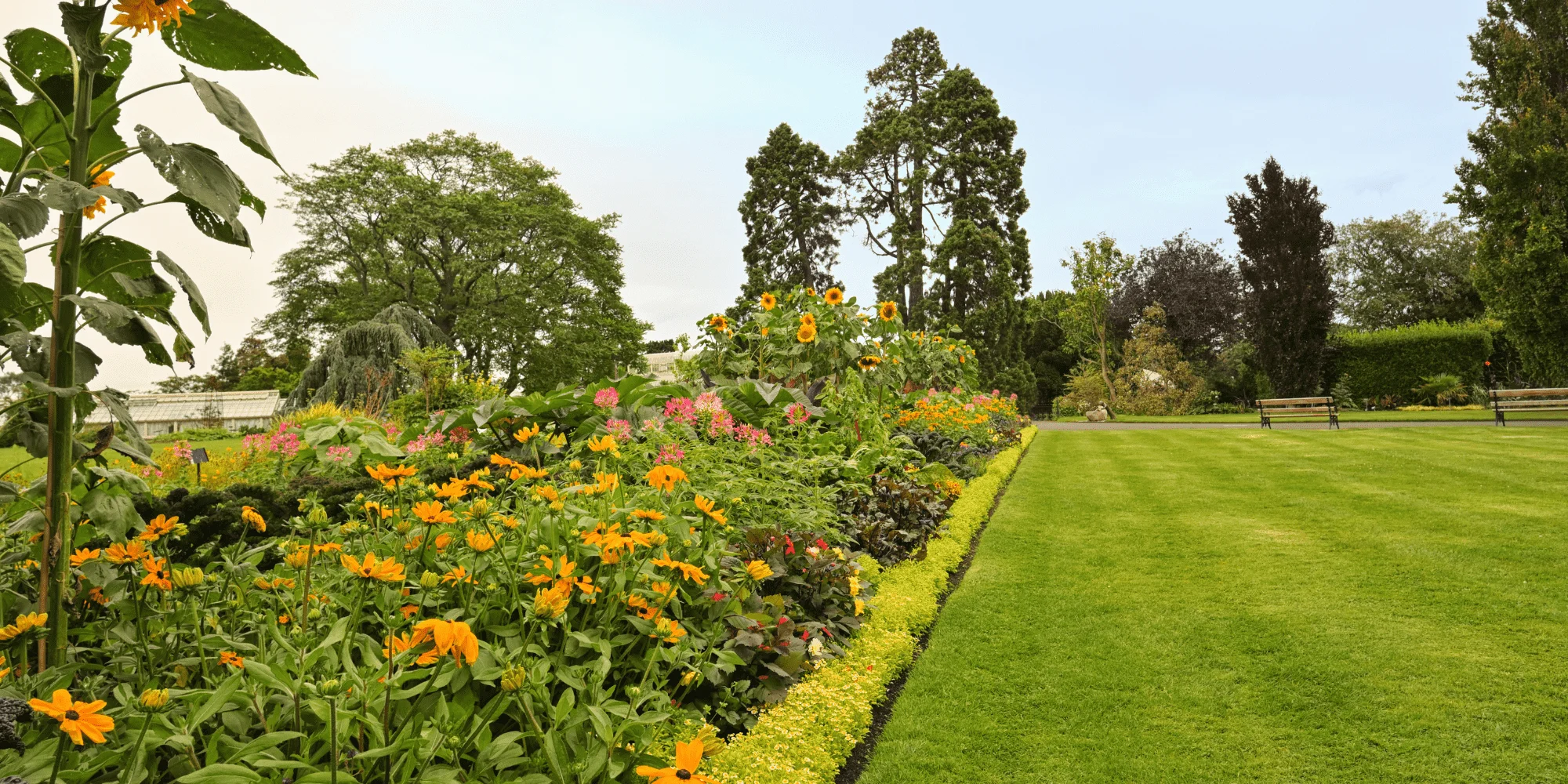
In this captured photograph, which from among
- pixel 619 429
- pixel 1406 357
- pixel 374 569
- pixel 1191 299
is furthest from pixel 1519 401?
pixel 1191 299

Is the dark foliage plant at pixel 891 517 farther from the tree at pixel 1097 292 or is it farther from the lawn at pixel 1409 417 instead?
the tree at pixel 1097 292

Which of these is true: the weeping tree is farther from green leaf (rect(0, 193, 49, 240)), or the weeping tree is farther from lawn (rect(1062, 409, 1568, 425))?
lawn (rect(1062, 409, 1568, 425))

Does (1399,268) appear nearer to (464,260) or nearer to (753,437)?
(464,260)

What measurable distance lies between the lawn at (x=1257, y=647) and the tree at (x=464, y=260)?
20.4 metres

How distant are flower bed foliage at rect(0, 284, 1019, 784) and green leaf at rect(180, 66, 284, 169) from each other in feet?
2.10

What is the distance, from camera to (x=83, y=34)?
3.84 ft

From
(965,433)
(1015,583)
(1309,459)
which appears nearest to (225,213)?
(1015,583)

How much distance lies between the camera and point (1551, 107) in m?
13.8

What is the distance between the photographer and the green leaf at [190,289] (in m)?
1.30

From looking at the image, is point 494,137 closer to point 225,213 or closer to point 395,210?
point 395,210

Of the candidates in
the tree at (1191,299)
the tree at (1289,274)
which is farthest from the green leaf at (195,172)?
the tree at (1191,299)

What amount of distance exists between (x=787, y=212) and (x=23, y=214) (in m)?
21.0

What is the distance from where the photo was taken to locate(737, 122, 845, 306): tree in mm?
21219

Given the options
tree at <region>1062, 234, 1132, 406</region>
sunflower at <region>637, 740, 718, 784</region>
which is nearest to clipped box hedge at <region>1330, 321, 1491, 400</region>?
tree at <region>1062, 234, 1132, 406</region>
